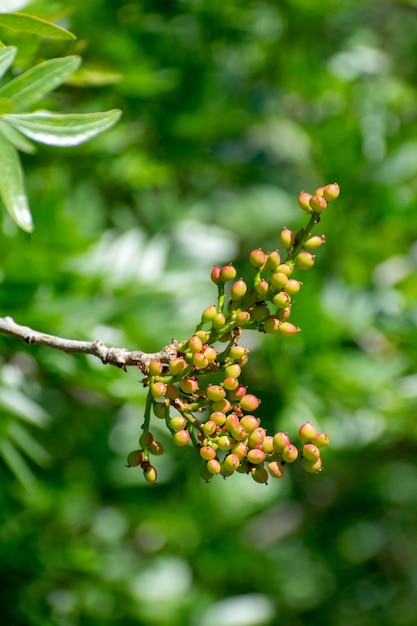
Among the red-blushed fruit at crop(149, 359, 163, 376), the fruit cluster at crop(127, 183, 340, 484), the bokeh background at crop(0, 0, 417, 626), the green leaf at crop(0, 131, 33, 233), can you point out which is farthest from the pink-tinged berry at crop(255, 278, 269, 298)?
the bokeh background at crop(0, 0, 417, 626)

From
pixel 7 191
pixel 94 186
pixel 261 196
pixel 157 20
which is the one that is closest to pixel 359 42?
pixel 261 196

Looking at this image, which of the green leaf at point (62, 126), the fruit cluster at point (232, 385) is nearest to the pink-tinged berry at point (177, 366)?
the fruit cluster at point (232, 385)

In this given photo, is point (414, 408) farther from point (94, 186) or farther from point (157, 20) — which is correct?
point (157, 20)

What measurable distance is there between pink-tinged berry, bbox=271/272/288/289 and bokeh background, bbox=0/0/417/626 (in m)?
0.47

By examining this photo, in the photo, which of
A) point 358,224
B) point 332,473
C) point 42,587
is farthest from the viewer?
point 332,473

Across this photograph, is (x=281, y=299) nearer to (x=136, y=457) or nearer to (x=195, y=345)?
(x=195, y=345)

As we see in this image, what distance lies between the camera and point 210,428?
0.69 metres

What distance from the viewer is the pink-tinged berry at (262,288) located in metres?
0.69

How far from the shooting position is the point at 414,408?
1587mm

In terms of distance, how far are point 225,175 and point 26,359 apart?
0.80 metres

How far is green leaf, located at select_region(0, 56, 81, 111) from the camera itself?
2.62 feet

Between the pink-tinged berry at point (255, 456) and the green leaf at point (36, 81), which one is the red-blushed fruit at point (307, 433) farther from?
the green leaf at point (36, 81)

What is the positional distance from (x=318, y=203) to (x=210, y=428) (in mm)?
201

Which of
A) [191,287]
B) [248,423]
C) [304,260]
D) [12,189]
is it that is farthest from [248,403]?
[191,287]
